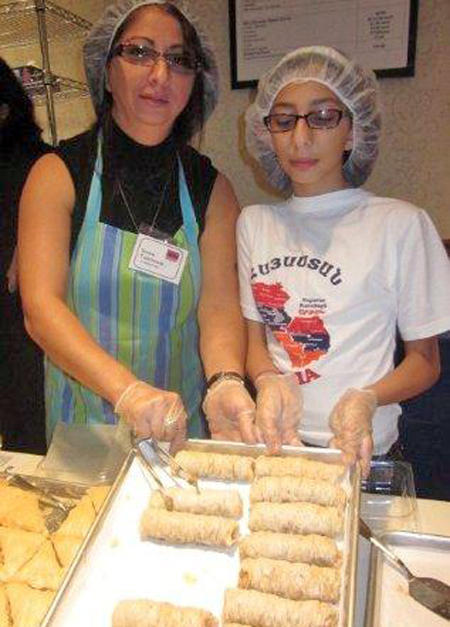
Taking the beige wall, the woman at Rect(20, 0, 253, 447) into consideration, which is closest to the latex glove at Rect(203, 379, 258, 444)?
the woman at Rect(20, 0, 253, 447)

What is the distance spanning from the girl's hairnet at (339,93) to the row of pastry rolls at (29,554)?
1131 millimetres

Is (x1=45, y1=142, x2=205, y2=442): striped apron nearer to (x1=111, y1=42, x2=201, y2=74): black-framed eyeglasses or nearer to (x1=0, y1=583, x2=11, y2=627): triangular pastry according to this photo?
(x1=111, y1=42, x2=201, y2=74): black-framed eyeglasses

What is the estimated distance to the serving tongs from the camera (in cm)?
123

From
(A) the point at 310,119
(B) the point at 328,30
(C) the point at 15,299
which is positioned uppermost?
(B) the point at 328,30

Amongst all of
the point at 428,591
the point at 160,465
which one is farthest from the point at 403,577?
the point at 160,465

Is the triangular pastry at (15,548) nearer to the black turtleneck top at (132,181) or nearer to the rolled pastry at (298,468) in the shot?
the rolled pastry at (298,468)

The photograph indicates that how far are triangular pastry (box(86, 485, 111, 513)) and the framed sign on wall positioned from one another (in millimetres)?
1982

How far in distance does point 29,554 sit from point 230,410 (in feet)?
1.81

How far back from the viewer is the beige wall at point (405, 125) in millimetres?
2408

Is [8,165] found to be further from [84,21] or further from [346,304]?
[346,304]

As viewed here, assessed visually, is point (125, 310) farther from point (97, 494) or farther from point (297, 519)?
point (297, 519)

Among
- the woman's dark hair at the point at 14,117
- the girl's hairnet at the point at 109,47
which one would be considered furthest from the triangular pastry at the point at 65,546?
the woman's dark hair at the point at 14,117

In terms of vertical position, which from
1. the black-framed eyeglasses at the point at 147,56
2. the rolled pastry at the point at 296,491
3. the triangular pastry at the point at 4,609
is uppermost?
the black-framed eyeglasses at the point at 147,56

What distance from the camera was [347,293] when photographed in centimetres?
153
